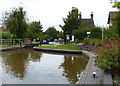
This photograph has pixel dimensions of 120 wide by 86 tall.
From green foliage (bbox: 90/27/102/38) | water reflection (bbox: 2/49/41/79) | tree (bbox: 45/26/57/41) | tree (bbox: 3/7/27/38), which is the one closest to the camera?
water reflection (bbox: 2/49/41/79)

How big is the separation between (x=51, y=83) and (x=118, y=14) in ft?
17.1

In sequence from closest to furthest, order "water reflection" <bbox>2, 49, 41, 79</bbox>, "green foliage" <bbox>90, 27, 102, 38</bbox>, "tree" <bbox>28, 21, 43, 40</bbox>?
"water reflection" <bbox>2, 49, 41, 79</bbox>, "green foliage" <bbox>90, 27, 102, 38</bbox>, "tree" <bbox>28, 21, 43, 40</bbox>

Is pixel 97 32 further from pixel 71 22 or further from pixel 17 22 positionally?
pixel 17 22

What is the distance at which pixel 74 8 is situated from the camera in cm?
4197

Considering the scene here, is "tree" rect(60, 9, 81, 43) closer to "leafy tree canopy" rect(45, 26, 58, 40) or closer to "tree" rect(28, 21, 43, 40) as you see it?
"tree" rect(28, 21, 43, 40)

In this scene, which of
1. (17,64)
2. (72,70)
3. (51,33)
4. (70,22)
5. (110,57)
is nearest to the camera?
(110,57)

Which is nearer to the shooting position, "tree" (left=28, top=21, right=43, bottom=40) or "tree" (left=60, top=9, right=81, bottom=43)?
"tree" (left=60, top=9, right=81, bottom=43)

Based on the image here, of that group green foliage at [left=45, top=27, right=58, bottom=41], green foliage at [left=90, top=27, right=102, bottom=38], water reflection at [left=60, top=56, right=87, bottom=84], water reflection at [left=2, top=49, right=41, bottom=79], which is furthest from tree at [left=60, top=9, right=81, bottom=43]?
water reflection at [left=60, top=56, right=87, bottom=84]

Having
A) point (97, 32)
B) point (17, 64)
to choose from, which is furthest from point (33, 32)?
point (17, 64)

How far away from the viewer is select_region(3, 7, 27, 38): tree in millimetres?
33175

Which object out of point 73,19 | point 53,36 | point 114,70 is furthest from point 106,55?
point 53,36

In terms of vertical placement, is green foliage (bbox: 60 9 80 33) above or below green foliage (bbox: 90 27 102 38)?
above

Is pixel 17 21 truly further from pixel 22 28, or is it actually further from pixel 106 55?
pixel 106 55

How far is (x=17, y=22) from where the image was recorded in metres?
33.1
